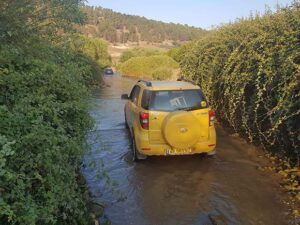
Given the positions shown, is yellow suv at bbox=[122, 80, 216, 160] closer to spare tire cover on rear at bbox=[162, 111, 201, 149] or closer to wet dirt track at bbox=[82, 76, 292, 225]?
spare tire cover on rear at bbox=[162, 111, 201, 149]

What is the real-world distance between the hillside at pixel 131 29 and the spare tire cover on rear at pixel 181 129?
15171 cm

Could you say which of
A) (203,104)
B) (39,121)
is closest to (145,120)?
(203,104)

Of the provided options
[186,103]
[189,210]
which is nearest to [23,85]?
[189,210]

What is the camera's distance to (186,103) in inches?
319

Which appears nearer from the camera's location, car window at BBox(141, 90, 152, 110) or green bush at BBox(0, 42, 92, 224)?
green bush at BBox(0, 42, 92, 224)

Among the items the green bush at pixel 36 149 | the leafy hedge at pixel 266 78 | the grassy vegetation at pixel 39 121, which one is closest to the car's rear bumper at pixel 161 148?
the leafy hedge at pixel 266 78

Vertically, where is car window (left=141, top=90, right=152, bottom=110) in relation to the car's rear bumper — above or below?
above

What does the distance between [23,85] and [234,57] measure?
6455 mm

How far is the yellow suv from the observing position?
7.69 meters

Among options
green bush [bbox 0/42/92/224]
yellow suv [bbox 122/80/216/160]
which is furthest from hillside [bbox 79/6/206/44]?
green bush [bbox 0/42/92/224]

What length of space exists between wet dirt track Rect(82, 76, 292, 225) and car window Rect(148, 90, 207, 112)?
1250mm

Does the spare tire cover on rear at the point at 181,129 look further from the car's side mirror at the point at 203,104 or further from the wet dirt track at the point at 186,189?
the wet dirt track at the point at 186,189

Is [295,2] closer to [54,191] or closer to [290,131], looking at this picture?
[290,131]

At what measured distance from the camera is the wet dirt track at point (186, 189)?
5.80 metres
